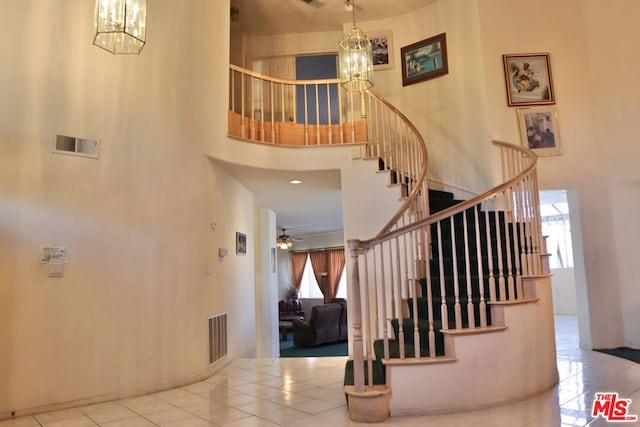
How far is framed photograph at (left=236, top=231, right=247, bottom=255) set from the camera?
611cm

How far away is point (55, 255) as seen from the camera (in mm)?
3705

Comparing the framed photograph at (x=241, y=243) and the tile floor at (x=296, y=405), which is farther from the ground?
the framed photograph at (x=241, y=243)

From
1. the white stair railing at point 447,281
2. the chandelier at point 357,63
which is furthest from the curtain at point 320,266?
the chandelier at point 357,63

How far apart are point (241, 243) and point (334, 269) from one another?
7397mm

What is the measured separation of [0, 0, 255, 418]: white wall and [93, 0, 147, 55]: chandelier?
113cm

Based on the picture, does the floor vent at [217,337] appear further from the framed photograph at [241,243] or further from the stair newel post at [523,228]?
the stair newel post at [523,228]

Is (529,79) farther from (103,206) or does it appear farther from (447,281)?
(103,206)

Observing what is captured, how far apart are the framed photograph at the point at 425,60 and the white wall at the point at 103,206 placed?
11.0ft

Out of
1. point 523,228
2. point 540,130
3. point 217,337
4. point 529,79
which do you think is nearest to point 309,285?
point 217,337

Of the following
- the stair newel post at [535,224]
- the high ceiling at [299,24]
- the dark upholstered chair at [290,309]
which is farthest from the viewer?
the dark upholstered chair at [290,309]

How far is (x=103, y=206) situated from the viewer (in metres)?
4.00

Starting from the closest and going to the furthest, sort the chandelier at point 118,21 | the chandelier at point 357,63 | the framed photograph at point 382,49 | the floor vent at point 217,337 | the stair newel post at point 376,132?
the chandelier at point 118,21, the chandelier at point 357,63, the floor vent at point 217,337, the stair newel post at point 376,132, the framed photograph at point 382,49

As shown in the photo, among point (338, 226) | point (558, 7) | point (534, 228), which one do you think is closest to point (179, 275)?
point (534, 228)

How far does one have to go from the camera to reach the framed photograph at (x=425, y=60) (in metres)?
6.60
